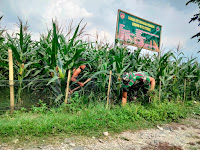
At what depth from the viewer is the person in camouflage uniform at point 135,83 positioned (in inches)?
144

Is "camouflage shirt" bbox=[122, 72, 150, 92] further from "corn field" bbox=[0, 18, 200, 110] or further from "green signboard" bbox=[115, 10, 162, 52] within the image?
"green signboard" bbox=[115, 10, 162, 52]

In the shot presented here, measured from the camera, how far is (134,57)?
458 cm

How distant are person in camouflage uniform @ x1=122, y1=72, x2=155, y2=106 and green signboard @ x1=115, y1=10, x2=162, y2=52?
2.60 meters

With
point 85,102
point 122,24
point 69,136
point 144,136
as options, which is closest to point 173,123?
point 144,136

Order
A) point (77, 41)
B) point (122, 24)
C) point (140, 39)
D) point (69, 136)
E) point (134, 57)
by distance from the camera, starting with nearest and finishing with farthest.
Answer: point (69, 136)
point (77, 41)
point (134, 57)
point (122, 24)
point (140, 39)

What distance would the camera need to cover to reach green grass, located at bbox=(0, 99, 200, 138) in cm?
239

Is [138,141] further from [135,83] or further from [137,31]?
[137,31]

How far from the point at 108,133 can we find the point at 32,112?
5.68 feet

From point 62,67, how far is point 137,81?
6.09 feet

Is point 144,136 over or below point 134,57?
below

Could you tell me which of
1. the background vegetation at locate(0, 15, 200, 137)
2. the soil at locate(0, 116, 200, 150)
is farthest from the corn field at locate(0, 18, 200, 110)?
the soil at locate(0, 116, 200, 150)

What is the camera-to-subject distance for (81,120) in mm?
2701

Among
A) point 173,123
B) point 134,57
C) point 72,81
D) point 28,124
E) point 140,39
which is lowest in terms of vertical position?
point 173,123

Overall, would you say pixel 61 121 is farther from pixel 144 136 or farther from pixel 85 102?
pixel 144 136
